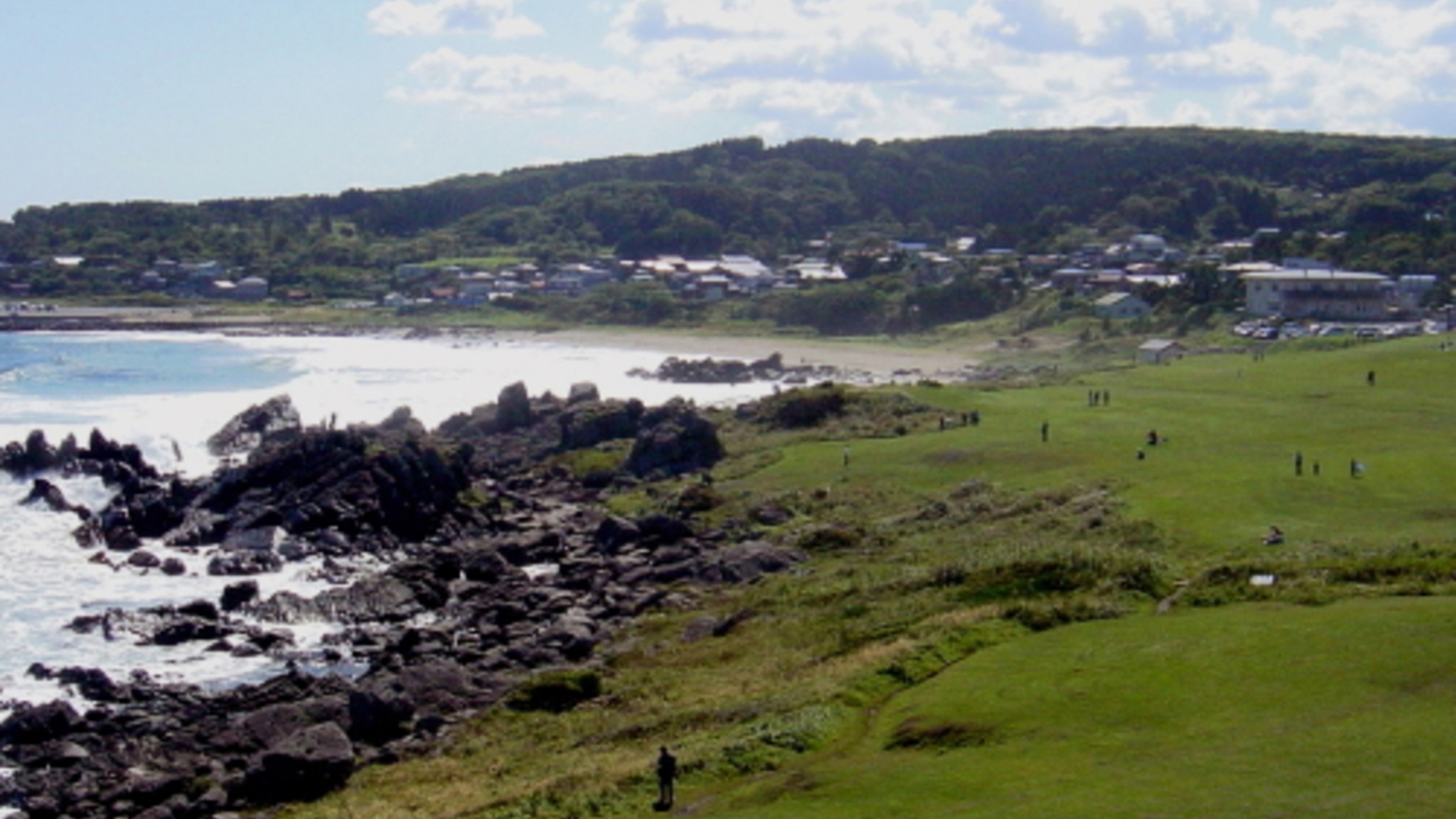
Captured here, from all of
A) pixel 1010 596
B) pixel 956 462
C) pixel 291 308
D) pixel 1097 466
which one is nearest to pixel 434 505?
pixel 956 462

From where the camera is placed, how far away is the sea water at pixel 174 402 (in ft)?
120

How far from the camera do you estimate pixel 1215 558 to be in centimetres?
3231

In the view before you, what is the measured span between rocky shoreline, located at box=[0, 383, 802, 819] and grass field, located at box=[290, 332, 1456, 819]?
5.70 ft

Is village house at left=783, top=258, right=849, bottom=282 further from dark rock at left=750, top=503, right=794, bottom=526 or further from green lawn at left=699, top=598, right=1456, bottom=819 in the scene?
green lawn at left=699, top=598, right=1456, bottom=819

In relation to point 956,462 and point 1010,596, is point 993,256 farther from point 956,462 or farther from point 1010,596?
point 1010,596

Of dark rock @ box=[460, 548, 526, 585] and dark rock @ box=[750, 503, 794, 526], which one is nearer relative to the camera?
dark rock @ box=[460, 548, 526, 585]

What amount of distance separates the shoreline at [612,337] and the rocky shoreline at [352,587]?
1510 inches

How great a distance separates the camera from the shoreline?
104938mm

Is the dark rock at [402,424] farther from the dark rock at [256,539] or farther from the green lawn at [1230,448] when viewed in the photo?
the green lawn at [1230,448]

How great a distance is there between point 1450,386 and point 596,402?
35678mm

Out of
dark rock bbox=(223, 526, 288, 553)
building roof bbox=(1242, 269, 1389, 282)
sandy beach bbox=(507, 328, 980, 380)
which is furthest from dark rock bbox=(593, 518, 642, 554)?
building roof bbox=(1242, 269, 1389, 282)

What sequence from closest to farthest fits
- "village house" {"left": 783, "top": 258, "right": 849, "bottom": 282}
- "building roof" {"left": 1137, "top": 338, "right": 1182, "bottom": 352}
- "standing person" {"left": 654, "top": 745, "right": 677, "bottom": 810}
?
1. "standing person" {"left": 654, "top": 745, "right": 677, "bottom": 810}
2. "building roof" {"left": 1137, "top": 338, "right": 1182, "bottom": 352}
3. "village house" {"left": 783, "top": 258, "right": 849, "bottom": 282}

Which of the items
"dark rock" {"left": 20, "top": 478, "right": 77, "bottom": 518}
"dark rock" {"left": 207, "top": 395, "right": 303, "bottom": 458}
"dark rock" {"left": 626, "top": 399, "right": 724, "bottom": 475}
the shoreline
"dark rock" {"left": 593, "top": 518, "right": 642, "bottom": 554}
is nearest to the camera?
"dark rock" {"left": 593, "top": 518, "right": 642, "bottom": 554}

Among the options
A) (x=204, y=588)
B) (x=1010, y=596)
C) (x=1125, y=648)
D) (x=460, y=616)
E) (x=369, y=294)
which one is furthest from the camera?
(x=369, y=294)
